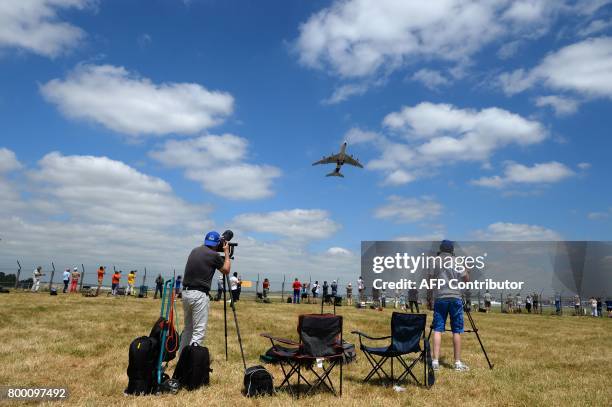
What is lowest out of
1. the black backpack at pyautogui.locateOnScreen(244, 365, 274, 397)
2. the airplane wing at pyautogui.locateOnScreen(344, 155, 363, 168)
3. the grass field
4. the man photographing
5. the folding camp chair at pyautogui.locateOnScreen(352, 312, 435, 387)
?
the grass field

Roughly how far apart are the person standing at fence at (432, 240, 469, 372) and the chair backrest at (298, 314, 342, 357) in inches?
98.8

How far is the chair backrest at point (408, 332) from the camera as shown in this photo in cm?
663

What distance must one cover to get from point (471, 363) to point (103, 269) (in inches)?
988

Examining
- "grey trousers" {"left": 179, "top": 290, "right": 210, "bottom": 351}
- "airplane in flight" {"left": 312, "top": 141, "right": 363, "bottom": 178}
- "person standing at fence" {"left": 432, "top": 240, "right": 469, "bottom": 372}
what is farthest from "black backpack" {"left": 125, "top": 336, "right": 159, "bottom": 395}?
"airplane in flight" {"left": 312, "top": 141, "right": 363, "bottom": 178}

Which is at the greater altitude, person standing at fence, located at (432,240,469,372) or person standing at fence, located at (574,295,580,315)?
person standing at fence, located at (432,240,469,372)

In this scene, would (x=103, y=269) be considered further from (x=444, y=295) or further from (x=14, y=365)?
(x=444, y=295)

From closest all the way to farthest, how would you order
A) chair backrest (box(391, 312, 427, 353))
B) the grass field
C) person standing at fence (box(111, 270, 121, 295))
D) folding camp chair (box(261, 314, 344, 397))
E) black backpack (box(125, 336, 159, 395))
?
1. black backpack (box(125, 336, 159, 395))
2. the grass field
3. folding camp chair (box(261, 314, 344, 397))
4. chair backrest (box(391, 312, 427, 353))
5. person standing at fence (box(111, 270, 121, 295))

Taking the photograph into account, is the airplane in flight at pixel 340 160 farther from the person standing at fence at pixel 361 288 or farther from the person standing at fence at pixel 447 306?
the person standing at fence at pixel 447 306

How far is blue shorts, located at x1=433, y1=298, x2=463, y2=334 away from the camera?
25.1 feet

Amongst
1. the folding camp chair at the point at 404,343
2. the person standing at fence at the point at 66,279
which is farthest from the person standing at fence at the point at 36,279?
the folding camp chair at the point at 404,343

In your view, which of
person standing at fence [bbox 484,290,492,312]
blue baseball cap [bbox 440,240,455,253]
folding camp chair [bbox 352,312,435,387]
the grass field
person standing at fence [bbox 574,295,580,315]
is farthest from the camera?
person standing at fence [bbox 574,295,580,315]

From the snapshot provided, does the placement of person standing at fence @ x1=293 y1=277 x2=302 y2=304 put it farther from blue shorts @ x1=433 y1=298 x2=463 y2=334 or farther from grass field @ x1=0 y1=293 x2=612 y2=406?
blue shorts @ x1=433 y1=298 x2=463 y2=334

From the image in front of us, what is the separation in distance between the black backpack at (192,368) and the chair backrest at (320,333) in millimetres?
1386

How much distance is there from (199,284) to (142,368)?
51.4 inches
